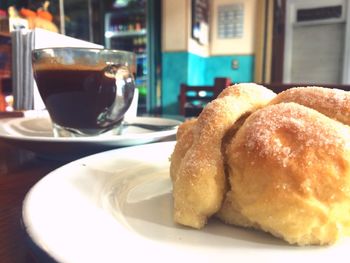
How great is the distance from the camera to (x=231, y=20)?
187 inches

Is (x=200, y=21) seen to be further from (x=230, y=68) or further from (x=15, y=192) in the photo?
(x=15, y=192)

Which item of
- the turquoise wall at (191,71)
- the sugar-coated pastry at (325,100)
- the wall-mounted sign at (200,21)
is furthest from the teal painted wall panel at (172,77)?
the sugar-coated pastry at (325,100)

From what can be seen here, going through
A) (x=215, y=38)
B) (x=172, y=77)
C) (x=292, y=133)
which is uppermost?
(x=215, y=38)

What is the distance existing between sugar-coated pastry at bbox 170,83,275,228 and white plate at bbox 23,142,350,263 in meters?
0.02

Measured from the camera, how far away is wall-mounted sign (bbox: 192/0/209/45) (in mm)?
4298

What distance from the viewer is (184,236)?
0.31 m

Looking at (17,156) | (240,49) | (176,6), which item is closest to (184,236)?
(17,156)

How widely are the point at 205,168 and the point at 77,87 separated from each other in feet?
1.70

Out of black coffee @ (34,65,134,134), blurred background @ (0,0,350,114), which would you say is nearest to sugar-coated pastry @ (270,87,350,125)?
black coffee @ (34,65,134,134)

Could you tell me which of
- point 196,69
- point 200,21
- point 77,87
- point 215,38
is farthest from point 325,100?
point 215,38

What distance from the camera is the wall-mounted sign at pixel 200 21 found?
4298 millimetres

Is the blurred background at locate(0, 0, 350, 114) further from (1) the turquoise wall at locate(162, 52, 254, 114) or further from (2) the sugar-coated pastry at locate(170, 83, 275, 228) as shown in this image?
(2) the sugar-coated pastry at locate(170, 83, 275, 228)

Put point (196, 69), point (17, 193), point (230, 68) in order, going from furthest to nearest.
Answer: point (230, 68) < point (196, 69) < point (17, 193)

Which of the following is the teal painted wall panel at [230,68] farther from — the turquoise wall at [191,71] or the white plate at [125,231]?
the white plate at [125,231]
